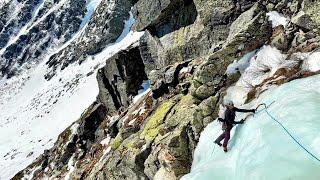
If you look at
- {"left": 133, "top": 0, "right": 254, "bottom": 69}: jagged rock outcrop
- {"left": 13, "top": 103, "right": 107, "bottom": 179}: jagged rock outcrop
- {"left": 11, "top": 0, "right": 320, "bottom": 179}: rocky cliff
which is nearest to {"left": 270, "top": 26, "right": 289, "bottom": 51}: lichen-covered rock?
{"left": 11, "top": 0, "right": 320, "bottom": 179}: rocky cliff

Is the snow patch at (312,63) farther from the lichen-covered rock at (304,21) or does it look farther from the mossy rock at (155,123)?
the mossy rock at (155,123)

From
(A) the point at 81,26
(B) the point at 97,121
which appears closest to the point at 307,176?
(B) the point at 97,121

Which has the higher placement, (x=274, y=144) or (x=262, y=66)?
(x=274, y=144)

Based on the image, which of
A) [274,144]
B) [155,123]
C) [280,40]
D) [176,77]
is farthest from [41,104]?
[274,144]

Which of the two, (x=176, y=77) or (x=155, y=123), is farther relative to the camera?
(x=176, y=77)

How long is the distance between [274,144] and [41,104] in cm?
8259

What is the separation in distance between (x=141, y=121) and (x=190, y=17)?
874 cm

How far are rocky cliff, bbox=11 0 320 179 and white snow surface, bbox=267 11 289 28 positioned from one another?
0.36ft

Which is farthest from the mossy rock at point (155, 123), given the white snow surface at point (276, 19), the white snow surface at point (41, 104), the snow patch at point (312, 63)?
the white snow surface at point (41, 104)

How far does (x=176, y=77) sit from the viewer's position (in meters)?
30.2

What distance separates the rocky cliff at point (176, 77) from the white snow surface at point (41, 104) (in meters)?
20.3

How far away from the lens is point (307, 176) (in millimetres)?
12312

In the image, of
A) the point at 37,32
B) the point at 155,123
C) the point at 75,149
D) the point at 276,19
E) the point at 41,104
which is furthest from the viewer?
the point at 37,32

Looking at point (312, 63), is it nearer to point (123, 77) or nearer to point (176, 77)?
point (176, 77)
